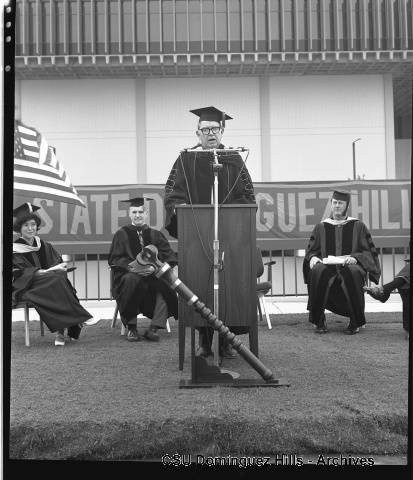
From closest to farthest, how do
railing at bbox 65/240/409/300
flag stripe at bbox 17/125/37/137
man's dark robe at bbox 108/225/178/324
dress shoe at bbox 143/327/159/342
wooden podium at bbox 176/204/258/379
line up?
wooden podium at bbox 176/204/258/379
flag stripe at bbox 17/125/37/137
dress shoe at bbox 143/327/159/342
man's dark robe at bbox 108/225/178/324
railing at bbox 65/240/409/300

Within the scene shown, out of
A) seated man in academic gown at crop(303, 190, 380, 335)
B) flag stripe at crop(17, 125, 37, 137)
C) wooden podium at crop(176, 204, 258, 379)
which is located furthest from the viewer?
seated man in academic gown at crop(303, 190, 380, 335)

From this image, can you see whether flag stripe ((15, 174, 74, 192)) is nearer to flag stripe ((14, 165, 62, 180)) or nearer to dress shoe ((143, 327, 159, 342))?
flag stripe ((14, 165, 62, 180))

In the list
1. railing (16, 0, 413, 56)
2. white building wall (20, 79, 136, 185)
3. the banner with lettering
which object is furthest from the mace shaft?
the banner with lettering

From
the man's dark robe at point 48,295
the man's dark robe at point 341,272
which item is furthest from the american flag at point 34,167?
the man's dark robe at point 341,272

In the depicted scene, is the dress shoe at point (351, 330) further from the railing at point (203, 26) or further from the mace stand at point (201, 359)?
the railing at point (203, 26)

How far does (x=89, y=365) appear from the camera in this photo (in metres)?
3.89

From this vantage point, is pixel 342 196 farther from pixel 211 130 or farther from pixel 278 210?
pixel 211 130

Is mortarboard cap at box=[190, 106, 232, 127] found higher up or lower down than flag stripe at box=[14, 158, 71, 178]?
higher up

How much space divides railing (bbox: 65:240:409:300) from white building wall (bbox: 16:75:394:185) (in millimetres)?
1000

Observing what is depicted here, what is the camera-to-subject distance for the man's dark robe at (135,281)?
16.4 ft

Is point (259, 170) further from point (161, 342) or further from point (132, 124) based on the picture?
point (161, 342)

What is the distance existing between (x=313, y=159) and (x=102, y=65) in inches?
163

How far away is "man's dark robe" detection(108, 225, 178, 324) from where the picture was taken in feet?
16.4

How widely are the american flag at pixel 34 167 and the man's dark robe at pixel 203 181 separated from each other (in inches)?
38.8
